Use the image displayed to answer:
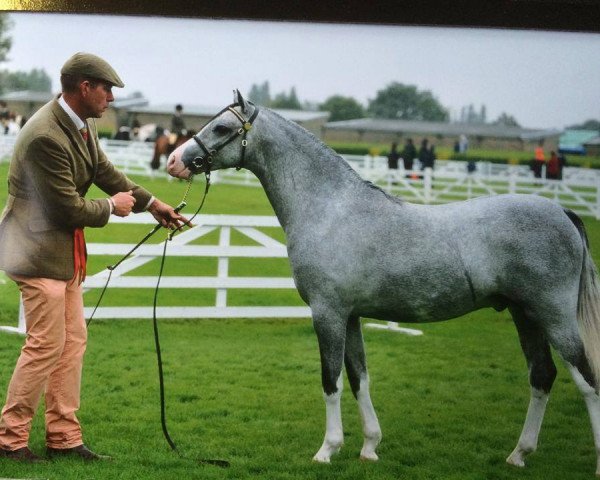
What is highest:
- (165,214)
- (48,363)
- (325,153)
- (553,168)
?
(325,153)

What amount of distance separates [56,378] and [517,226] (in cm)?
189

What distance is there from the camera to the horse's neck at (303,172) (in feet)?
10.0

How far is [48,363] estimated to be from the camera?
2.97m

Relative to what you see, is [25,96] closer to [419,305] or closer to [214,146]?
[214,146]

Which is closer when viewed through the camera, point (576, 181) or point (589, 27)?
point (589, 27)

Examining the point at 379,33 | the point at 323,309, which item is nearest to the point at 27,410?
the point at 323,309

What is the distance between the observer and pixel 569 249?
300 cm

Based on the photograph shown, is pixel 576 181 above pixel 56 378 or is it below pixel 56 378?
above

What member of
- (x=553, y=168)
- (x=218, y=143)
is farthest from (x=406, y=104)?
(x=218, y=143)

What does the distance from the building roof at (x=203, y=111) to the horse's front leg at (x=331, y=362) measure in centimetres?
126

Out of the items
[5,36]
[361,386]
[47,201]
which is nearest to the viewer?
[47,201]

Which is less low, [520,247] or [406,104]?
[406,104]

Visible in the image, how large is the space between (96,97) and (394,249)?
126cm

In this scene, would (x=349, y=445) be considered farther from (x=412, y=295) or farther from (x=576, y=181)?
(x=576, y=181)
